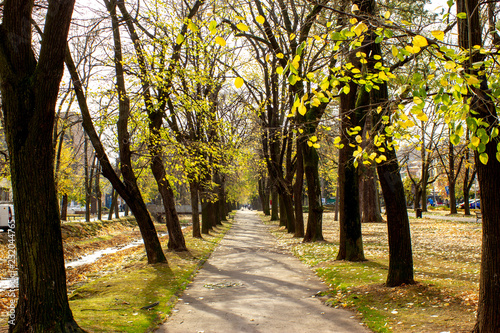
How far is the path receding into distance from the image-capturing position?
593 centimetres

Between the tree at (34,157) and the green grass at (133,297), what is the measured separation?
88 centimetres

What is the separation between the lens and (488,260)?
4.62m

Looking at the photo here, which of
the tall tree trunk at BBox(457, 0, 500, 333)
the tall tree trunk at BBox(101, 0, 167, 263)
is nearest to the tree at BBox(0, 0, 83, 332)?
the tall tree trunk at BBox(457, 0, 500, 333)

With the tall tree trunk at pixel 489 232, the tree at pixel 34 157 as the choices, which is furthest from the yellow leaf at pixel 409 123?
the tree at pixel 34 157

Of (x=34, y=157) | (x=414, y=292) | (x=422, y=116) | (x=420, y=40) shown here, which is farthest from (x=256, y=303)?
(x=420, y=40)

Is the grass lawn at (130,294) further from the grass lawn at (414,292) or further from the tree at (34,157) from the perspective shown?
the grass lawn at (414,292)

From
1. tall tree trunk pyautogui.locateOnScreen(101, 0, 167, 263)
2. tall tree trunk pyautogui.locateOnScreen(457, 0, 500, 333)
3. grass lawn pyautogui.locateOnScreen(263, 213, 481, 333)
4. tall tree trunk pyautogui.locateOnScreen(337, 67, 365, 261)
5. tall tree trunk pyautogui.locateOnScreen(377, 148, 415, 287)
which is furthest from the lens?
tall tree trunk pyautogui.locateOnScreen(101, 0, 167, 263)

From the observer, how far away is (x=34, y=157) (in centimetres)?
486

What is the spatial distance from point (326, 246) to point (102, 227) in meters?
19.8

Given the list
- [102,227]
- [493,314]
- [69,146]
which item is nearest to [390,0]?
[493,314]

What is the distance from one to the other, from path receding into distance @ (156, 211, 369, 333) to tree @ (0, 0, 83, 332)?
69.7 inches

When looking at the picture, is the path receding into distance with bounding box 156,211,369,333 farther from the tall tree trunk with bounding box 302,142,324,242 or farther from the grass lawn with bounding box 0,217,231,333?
the tall tree trunk with bounding box 302,142,324,242

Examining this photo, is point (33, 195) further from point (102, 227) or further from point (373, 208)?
point (373, 208)

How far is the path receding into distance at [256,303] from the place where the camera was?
5930 millimetres
